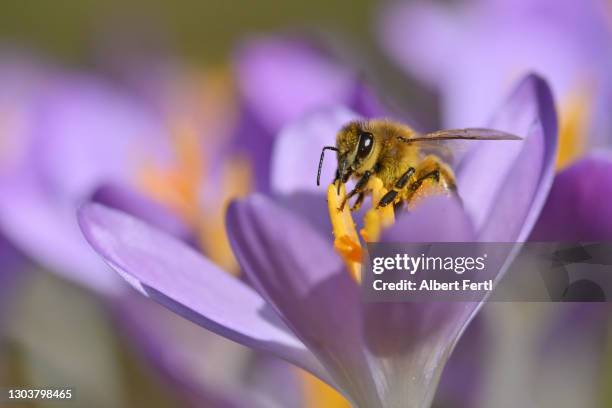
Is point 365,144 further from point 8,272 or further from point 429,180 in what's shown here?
point 8,272

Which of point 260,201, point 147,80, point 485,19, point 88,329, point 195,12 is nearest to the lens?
point 260,201

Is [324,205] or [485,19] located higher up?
[485,19]

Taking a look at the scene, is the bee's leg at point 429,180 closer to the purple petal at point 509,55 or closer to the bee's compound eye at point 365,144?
the bee's compound eye at point 365,144

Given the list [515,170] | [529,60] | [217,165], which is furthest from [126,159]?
[515,170]

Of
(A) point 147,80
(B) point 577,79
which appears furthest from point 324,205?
(A) point 147,80

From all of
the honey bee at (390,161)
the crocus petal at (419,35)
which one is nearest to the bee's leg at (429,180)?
the honey bee at (390,161)

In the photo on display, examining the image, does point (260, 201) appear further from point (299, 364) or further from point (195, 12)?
point (195, 12)
